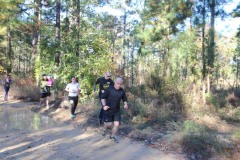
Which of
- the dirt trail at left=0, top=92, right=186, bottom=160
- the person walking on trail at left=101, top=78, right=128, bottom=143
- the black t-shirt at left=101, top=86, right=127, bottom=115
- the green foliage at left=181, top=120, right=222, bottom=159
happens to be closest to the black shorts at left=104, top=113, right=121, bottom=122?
the person walking on trail at left=101, top=78, right=128, bottom=143

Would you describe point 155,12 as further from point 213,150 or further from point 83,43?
point 213,150

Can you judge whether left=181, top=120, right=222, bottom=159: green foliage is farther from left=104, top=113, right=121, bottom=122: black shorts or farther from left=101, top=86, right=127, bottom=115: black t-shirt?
left=101, top=86, right=127, bottom=115: black t-shirt

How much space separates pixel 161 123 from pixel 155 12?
16926 mm

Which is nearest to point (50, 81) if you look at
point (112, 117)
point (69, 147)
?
point (112, 117)

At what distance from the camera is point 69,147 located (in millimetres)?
7750

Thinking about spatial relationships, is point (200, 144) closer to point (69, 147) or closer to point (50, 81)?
point (69, 147)

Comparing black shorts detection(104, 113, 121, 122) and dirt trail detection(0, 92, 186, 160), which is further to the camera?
black shorts detection(104, 113, 121, 122)

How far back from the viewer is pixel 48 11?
22828 mm

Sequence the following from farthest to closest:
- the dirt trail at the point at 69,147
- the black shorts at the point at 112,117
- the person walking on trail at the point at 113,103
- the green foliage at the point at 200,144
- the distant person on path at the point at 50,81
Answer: the distant person on path at the point at 50,81
the black shorts at the point at 112,117
the person walking on trail at the point at 113,103
the green foliage at the point at 200,144
the dirt trail at the point at 69,147

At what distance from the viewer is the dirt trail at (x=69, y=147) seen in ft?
22.9

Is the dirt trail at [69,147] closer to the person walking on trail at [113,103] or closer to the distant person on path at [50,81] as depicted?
the person walking on trail at [113,103]

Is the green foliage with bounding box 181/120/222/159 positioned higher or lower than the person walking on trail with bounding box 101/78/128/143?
lower

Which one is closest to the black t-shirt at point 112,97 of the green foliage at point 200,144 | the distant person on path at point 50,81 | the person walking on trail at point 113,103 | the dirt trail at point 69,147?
the person walking on trail at point 113,103

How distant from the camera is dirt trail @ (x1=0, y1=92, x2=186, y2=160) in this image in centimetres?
699
